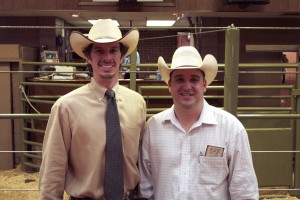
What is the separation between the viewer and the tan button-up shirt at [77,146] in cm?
181

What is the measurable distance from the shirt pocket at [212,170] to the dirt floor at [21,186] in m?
3.11

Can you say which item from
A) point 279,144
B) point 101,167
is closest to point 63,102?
point 101,167

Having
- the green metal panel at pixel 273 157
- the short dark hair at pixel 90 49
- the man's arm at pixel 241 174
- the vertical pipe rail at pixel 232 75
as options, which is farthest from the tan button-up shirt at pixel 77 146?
the green metal panel at pixel 273 157

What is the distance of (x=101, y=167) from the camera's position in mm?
1834

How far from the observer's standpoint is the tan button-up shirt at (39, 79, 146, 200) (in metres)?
1.81

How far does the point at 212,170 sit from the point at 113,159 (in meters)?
0.42

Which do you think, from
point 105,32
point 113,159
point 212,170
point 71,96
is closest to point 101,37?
point 105,32

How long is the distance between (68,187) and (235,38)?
1558 millimetres

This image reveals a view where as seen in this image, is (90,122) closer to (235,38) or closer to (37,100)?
(235,38)

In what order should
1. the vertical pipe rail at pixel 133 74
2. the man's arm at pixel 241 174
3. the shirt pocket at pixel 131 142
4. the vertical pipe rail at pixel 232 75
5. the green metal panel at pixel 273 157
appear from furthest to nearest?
the green metal panel at pixel 273 157 < the vertical pipe rail at pixel 133 74 < the vertical pipe rail at pixel 232 75 < the shirt pocket at pixel 131 142 < the man's arm at pixel 241 174

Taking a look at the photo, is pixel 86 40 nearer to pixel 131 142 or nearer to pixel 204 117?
pixel 131 142

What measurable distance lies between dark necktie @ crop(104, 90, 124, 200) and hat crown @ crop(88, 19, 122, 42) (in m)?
0.33

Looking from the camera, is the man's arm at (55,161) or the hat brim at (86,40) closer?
the man's arm at (55,161)

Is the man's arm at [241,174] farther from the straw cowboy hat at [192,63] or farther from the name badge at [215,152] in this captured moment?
the straw cowboy hat at [192,63]
